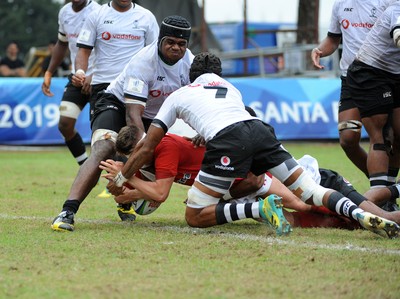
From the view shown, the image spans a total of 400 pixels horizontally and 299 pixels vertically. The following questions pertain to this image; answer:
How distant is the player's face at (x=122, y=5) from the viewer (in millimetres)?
9398

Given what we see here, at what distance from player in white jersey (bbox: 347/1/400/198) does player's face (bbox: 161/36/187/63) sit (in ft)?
5.02

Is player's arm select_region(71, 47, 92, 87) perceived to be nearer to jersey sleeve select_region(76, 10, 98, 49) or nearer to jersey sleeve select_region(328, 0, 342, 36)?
jersey sleeve select_region(76, 10, 98, 49)

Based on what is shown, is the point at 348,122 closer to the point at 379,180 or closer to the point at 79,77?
the point at 379,180

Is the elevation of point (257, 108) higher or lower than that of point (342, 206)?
lower

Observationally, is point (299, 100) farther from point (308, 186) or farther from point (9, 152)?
point (308, 186)

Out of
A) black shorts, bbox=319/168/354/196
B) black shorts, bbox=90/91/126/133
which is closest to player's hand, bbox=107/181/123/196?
black shorts, bbox=90/91/126/133

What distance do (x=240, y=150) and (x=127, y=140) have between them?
100 centimetres

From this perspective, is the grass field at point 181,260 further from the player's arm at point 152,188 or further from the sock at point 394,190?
the sock at point 394,190

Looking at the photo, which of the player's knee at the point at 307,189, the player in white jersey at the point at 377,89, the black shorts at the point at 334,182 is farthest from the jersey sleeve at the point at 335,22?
the player's knee at the point at 307,189

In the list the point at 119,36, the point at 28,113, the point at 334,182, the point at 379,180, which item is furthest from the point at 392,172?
the point at 28,113

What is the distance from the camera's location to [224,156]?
6.94m

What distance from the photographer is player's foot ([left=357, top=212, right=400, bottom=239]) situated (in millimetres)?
6523

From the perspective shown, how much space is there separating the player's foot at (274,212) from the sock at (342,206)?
15.0 inches

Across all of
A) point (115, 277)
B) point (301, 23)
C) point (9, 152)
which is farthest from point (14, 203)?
point (301, 23)
